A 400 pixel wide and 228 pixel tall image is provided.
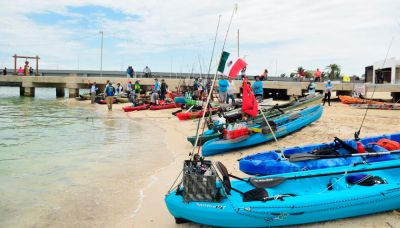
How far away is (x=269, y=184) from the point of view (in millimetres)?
5805

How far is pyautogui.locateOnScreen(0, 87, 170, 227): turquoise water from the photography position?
6.81 m

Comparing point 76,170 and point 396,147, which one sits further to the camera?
point 76,170

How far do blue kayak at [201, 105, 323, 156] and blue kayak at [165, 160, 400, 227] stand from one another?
4.16 m

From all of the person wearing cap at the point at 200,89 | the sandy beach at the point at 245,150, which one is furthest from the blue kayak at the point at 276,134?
the person wearing cap at the point at 200,89

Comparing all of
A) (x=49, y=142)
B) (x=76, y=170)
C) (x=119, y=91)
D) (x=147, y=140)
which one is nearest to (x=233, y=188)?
(x=76, y=170)

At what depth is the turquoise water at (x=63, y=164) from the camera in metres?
6.81

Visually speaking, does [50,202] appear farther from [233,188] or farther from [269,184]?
[269,184]

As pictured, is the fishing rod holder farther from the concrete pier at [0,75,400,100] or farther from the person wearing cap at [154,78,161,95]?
the person wearing cap at [154,78,161,95]

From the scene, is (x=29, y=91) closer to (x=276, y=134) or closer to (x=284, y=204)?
(x=276, y=134)

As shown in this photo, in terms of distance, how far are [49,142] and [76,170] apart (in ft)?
14.5

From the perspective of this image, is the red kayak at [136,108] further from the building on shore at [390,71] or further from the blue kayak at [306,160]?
the blue kayak at [306,160]

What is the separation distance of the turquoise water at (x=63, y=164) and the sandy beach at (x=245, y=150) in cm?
39

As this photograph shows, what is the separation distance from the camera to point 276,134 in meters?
10.9

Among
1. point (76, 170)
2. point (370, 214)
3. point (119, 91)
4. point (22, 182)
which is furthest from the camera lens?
point (119, 91)
